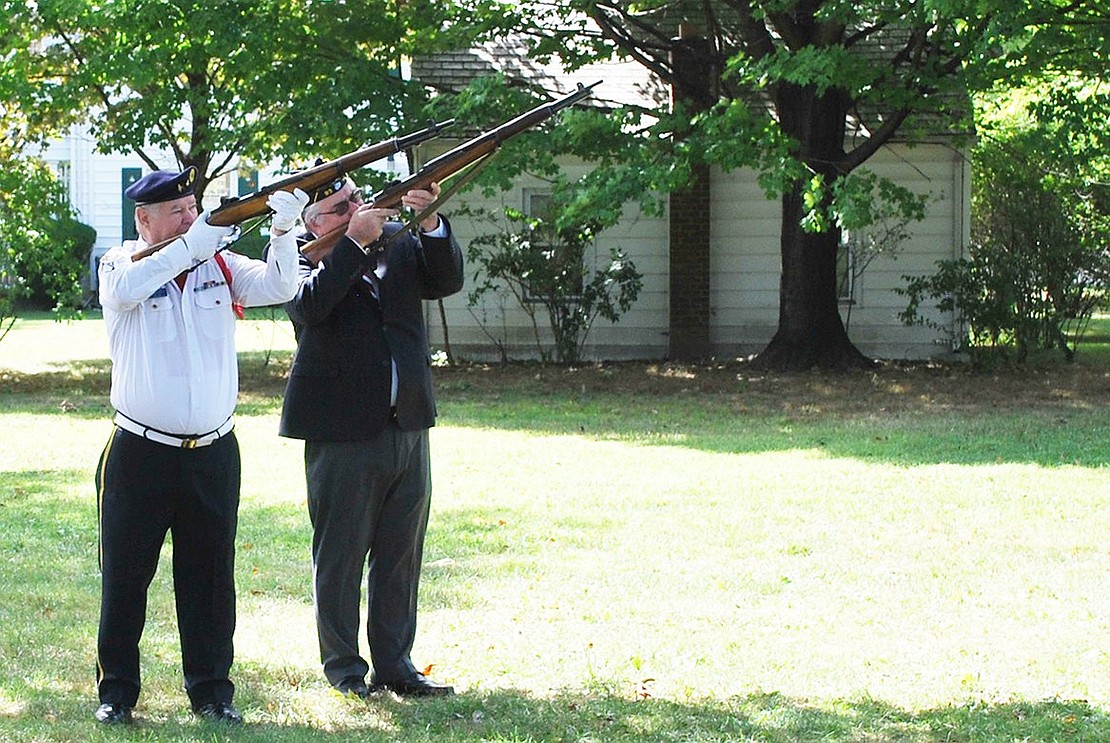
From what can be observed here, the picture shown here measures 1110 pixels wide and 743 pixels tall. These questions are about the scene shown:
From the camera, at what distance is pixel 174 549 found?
555cm

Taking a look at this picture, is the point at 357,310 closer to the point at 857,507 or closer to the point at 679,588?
the point at 679,588

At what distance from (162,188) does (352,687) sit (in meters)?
1.98

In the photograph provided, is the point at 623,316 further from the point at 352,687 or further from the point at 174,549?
the point at 174,549

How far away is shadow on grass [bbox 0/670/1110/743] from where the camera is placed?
529cm

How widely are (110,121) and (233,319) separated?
17.9 metres

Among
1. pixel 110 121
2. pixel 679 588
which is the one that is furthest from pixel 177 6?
pixel 679 588

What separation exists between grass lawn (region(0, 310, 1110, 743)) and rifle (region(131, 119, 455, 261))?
1781 mm

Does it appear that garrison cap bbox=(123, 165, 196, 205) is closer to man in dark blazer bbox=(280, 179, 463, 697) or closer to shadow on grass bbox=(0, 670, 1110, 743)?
man in dark blazer bbox=(280, 179, 463, 697)

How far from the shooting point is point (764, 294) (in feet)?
75.4

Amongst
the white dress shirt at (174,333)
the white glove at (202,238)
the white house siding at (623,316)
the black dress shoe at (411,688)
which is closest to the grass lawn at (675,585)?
the black dress shoe at (411,688)

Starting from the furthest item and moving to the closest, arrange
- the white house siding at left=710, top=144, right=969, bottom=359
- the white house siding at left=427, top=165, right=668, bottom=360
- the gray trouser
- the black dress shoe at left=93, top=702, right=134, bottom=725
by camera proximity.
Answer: the white house siding at left=427, top=165, right=668, bottom=360
the white house siding at left=710, top=144, right=969, bottom=359
the gray trouser
the black dress shoe at left=93, top=702, right=134, bottom=725

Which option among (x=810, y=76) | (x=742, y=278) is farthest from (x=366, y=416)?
(x=742, y=278)

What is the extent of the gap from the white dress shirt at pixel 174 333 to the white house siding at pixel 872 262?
17897mm

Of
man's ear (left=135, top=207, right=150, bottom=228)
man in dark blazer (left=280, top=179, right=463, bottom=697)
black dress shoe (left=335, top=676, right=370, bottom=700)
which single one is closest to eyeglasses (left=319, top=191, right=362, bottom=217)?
man in dark blazer (left=280, top=179, right=463, bottom=697)
